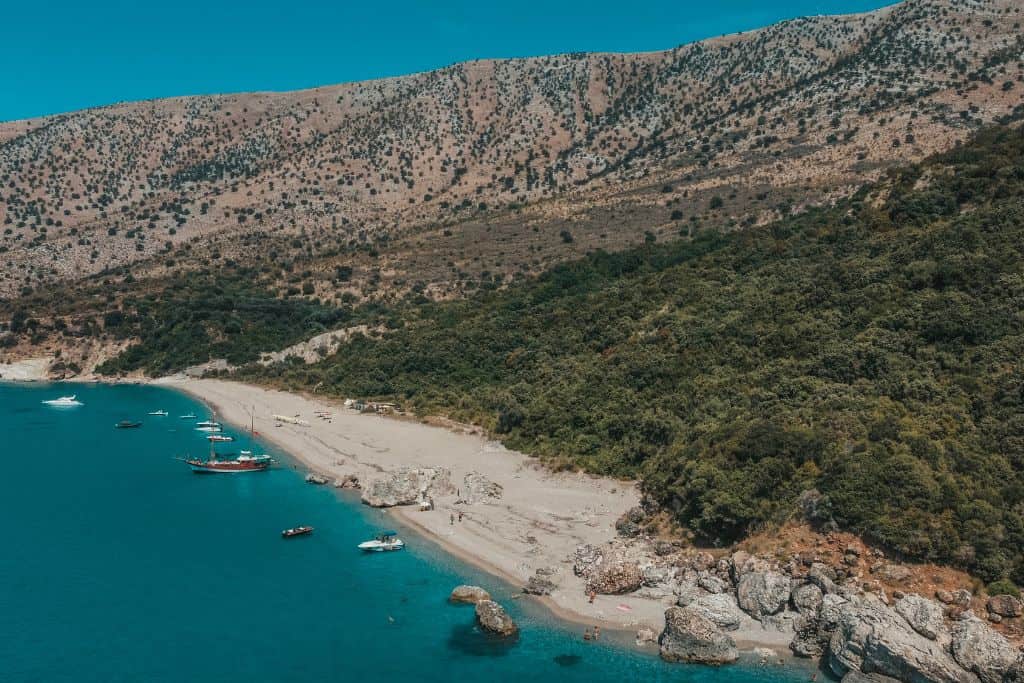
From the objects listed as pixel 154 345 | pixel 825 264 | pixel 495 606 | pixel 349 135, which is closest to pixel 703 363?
pixel 825 264

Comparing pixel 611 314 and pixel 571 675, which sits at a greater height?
pixel 611 314

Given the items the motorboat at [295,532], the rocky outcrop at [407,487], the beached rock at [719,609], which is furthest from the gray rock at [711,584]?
the motorboat at [295,532]

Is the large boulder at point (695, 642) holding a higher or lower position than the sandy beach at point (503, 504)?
lower

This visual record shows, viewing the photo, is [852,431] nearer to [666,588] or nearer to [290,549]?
[666,588]

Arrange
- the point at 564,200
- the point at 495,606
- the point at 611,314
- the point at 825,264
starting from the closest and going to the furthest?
the point at 495,606 → the point at 825,264 → the point at 611,314 → the point at 564,200

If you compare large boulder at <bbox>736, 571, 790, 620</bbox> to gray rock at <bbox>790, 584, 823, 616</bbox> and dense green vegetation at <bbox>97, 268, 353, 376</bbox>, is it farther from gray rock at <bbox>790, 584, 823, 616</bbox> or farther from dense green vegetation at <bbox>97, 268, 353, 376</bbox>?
dense green vegetation at <bbox>97, 268, 353, 376</bbox>

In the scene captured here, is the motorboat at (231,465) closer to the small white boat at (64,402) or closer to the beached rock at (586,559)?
the beached rock at (586,559)

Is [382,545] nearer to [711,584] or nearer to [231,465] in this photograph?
[711,584]
